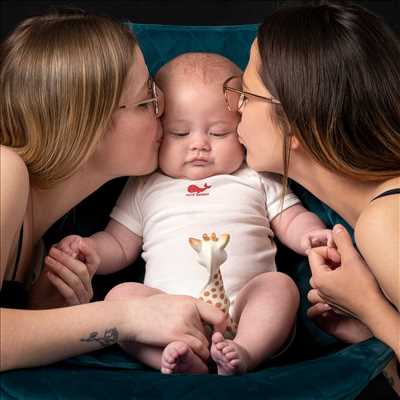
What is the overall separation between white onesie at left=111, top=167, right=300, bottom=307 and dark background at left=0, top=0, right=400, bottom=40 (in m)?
0.81

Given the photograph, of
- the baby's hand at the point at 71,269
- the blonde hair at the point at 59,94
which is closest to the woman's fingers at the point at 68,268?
the baby's hand at the point at 71,269

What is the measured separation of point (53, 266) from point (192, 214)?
38 cm

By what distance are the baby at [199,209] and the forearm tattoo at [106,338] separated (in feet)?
0.65

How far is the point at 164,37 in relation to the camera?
2521 mm

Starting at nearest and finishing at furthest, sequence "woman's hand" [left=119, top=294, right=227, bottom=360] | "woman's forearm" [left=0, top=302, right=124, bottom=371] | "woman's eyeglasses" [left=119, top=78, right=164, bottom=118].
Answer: "woman's forearm" [left=0, top=302, right=124, bottom=371], "woman's hand" [left=119, top=294, right=227, bottom=360], "woman's eyeglasses" [left=119, top=78, right=164, bottom=118]

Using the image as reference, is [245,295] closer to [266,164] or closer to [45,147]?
[266,164]

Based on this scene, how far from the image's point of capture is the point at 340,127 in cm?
191

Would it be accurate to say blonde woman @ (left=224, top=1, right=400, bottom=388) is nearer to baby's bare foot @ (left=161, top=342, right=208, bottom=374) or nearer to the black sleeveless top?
baby's bare foot @ (left=161, top=342, right=208, bottom=374)

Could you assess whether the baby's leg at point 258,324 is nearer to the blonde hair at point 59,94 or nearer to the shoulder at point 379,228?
the shoulder at point 379,228

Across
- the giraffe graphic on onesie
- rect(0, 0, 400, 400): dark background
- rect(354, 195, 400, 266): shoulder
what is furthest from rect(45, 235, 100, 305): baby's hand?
rect(0, 0, 400, 400): dark background

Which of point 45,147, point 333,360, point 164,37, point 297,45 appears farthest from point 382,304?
point 164,37

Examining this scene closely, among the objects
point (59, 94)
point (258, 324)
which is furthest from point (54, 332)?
point (59, 94)

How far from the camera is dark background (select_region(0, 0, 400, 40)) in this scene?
9.46 feet

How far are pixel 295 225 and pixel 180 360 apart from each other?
0.60 metres
